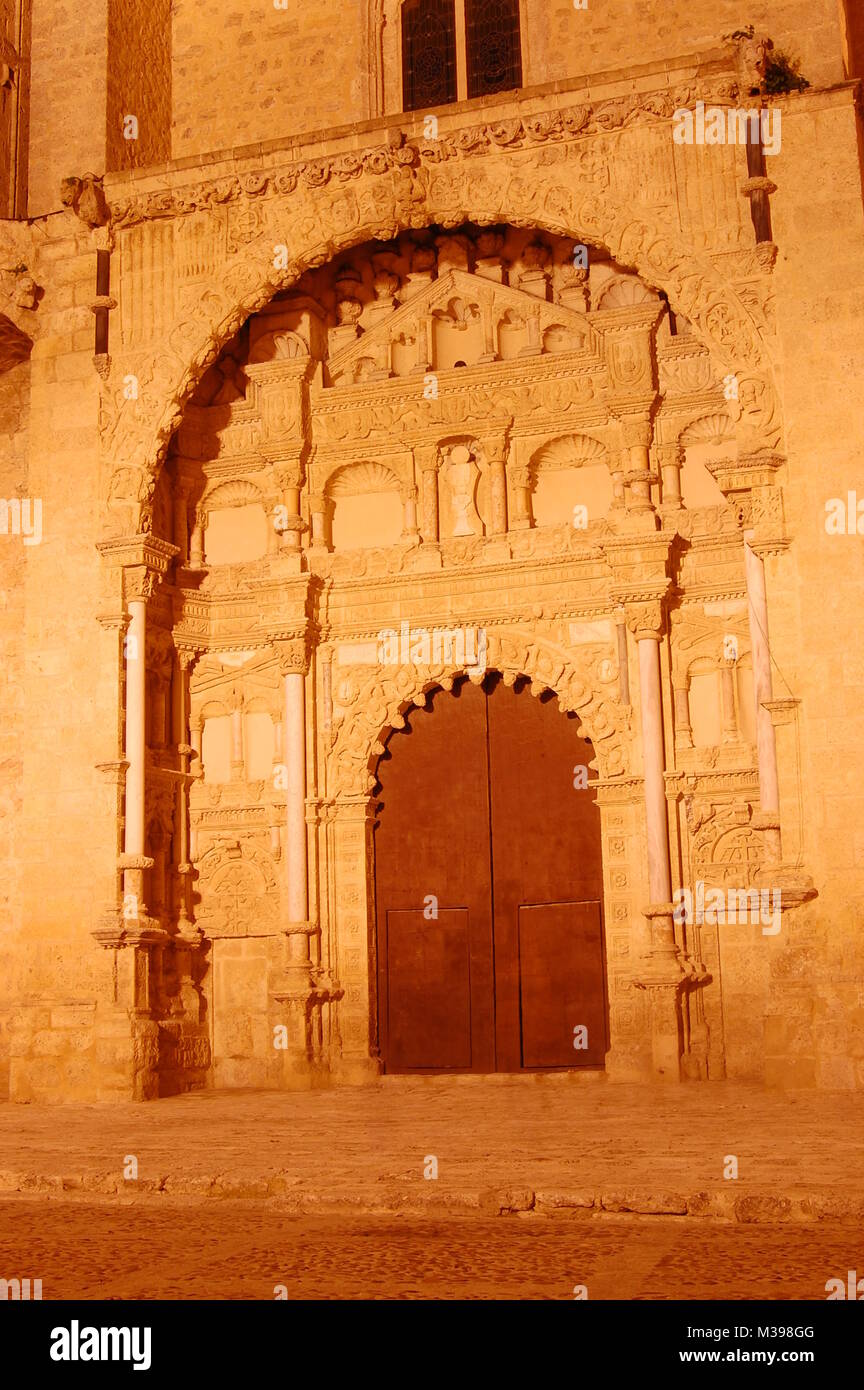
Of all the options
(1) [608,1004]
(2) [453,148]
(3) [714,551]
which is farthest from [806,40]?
(1) [608,1004]

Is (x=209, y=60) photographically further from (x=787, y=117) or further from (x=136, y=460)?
(x=787, y=117)

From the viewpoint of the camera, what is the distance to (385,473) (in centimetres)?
1344

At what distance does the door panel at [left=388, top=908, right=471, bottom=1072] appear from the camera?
1230 centimetres

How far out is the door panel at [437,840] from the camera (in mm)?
12375

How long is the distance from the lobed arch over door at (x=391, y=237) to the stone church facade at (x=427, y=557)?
0.03 m

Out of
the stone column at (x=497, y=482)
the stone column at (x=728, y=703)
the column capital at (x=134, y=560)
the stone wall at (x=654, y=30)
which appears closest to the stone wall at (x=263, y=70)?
the stone wall at (x=654, y=30)

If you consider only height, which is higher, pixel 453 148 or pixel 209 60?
pixel 209 60

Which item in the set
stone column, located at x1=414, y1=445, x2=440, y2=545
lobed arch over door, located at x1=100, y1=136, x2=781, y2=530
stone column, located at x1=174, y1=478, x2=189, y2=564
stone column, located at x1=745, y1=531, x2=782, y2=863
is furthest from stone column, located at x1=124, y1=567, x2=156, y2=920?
stone column, located at x1=745, y1=531, x2=782, y2=863

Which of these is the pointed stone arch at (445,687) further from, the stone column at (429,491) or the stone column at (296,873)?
the stone column at (429,491)

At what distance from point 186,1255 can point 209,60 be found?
12.8 m

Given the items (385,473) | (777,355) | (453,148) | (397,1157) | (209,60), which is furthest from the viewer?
(209,60)

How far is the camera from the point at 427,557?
1298 centimetres

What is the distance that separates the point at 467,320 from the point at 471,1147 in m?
8.04

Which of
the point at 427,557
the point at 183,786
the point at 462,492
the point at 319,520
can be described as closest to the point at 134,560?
the point at 319,520
